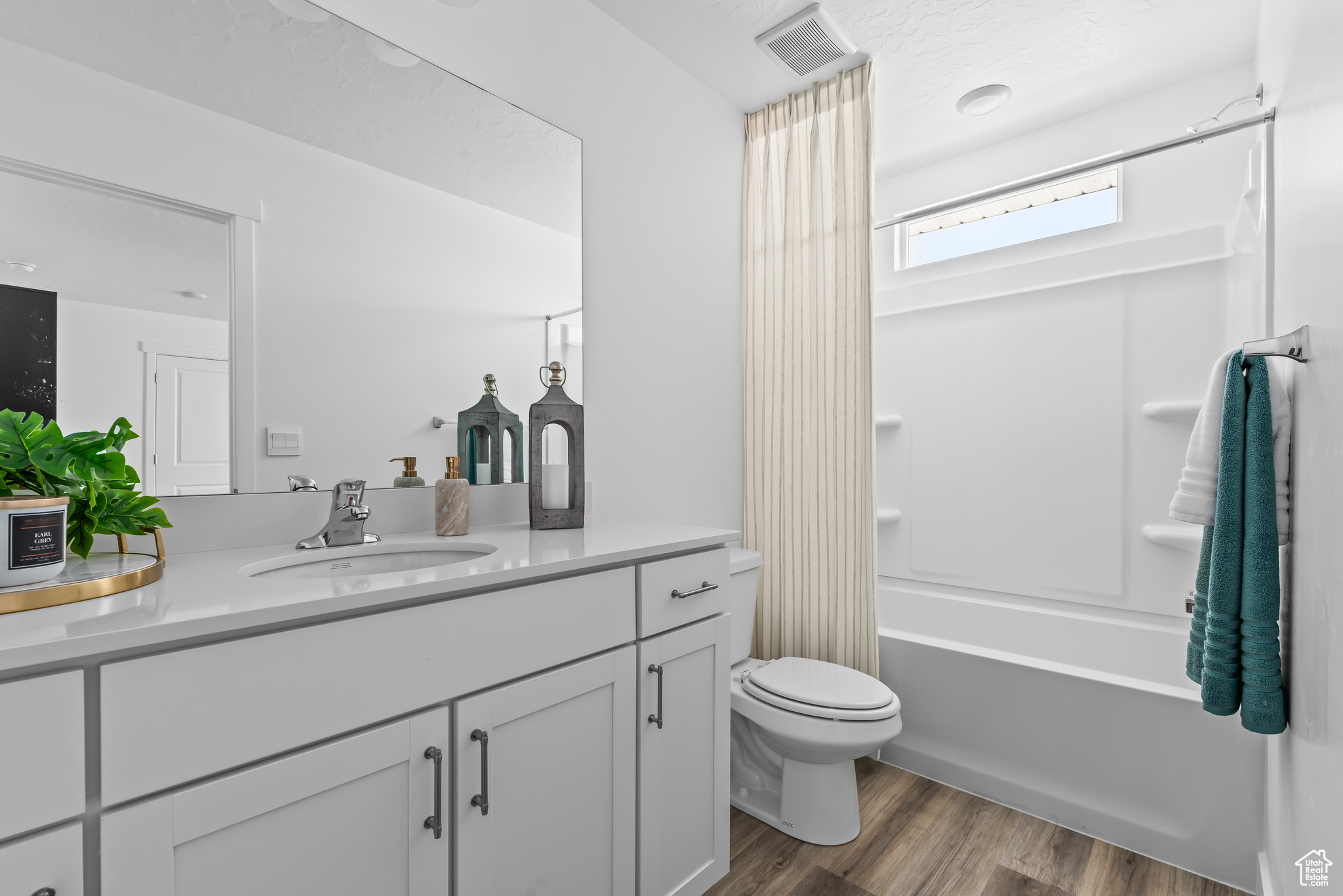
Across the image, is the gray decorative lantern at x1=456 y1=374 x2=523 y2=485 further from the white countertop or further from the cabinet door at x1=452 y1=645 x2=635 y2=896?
the cabinet door at x1=452 y1=645 x2=635 y2=896

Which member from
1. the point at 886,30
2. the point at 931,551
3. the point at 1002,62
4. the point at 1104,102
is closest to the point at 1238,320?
the point at 1104,102

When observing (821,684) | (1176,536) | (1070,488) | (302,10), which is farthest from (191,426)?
(1176,536)

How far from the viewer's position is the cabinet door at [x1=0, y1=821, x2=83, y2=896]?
1.94ft

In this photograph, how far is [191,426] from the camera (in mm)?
1141

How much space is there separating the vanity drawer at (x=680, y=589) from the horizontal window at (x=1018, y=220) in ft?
5.81

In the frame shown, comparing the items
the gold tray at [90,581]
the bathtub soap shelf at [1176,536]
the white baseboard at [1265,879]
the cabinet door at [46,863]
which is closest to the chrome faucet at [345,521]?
the gold tray at [90,581]

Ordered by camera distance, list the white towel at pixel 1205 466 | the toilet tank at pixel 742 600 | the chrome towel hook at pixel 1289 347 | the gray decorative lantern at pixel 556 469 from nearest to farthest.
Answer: the chrome towel hook at pixel 1289 347, the white towel at pixel 1205 466, the gray decorative lantern at pixel 556 469, the toilet tank at pixel 742 600

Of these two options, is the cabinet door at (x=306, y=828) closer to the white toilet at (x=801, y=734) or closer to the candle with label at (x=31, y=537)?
the candle with label at (x=31, y=537)

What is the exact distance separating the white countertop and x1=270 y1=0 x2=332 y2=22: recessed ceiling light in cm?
110

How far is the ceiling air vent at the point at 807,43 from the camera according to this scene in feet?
6.03

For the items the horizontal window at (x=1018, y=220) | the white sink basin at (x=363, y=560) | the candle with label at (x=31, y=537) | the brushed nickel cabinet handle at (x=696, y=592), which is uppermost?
the horizontal window at (x=1018, y=220)

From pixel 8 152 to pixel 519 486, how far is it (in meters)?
1.10

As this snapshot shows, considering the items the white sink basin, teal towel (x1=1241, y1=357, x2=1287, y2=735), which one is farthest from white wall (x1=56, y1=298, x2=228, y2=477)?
teal towel (x1=1241, y1=357, x2=1287, y2=735)

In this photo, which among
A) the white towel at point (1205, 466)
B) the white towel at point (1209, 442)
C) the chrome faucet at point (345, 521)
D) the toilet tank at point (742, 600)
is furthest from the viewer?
the toilet tank at point (742, 600)
